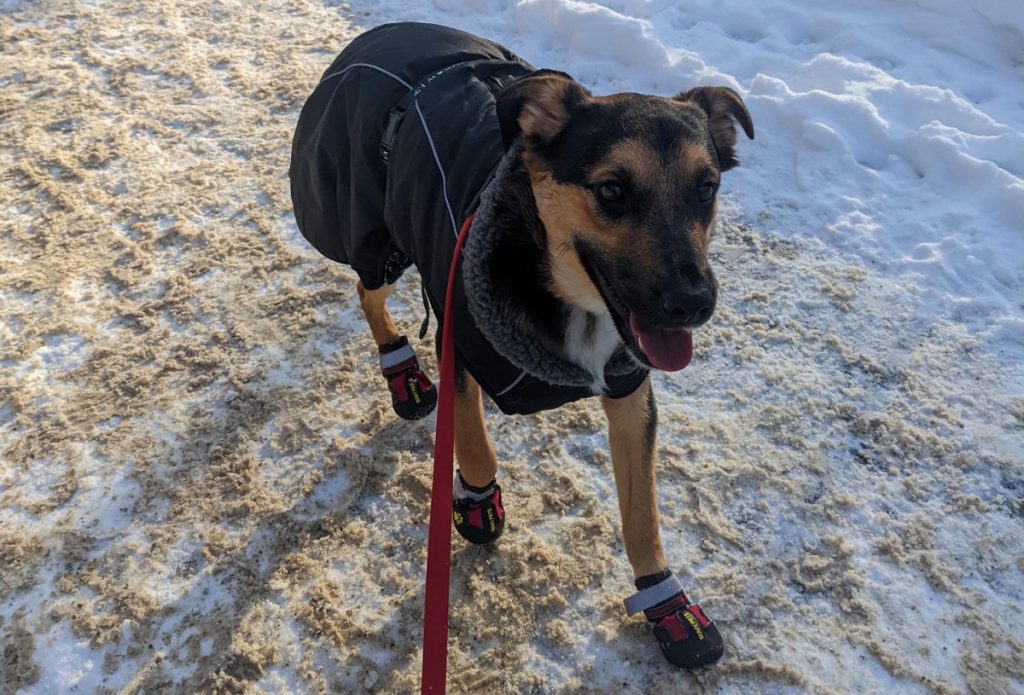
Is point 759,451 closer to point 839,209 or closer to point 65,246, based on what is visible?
point 839,209

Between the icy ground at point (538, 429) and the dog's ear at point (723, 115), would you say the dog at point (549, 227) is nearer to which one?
the dog's ear at point (723, 115)

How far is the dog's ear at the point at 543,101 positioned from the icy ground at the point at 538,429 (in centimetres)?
143

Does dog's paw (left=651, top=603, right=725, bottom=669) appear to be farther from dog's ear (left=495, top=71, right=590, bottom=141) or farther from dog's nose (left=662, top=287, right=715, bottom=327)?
dog's ear (left=495, top=71, right=590, bottom=141)

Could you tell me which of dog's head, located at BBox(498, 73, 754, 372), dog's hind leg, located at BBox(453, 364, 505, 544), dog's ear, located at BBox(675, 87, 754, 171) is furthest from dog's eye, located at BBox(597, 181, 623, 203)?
dog's hind leg, located at BBox(453, 364, 505, 544)

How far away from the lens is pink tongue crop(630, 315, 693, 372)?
2.16 metres

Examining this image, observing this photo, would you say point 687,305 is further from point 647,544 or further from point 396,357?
point 396,357

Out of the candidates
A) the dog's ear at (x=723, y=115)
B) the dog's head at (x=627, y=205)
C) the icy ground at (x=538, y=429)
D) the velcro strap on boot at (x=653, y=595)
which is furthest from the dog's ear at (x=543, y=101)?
the velcro strap on boot at (x=653, y=595)

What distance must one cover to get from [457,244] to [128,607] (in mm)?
1788

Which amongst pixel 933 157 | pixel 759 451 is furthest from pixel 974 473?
pixel 933 157

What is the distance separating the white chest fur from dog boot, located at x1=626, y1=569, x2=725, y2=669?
0.76 m

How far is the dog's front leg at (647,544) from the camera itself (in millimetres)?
2510

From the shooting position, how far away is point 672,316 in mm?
2061

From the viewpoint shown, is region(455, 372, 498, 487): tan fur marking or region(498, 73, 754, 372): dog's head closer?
region(498, 73, 754, 372): dog's head

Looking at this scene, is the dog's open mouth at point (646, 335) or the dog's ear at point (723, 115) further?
the dog's ear at point (723, 115)
